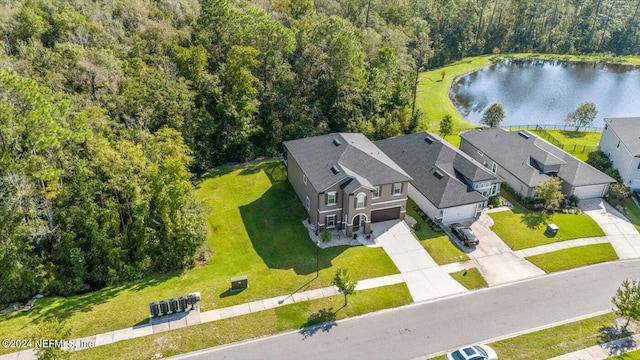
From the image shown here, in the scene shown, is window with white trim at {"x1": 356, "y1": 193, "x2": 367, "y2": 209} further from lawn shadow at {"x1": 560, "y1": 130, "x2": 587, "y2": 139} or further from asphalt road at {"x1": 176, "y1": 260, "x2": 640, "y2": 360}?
lawn shadow at {"x1": 560, "y1": 130, "x2": 587, "y2": 139}

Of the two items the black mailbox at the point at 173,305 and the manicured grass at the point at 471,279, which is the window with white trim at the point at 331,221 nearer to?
the manicured grass at the point at 471,279

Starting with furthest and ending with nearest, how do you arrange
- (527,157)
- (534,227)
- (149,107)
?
(527,157), (149,107), (534,227)

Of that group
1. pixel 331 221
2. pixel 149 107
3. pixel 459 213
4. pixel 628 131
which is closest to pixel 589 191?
pixel 628 131

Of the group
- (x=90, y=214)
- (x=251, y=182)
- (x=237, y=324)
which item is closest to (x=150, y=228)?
(x=90, y=214)

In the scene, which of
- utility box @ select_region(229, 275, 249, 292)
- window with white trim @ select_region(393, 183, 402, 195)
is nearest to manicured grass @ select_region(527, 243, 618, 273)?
window with white trim @ select_region(393, 183, 402, 195)

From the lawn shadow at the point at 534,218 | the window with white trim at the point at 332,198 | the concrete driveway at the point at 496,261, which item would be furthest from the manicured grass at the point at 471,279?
the window with white trim at the point at 332,198

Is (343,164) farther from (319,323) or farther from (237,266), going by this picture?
(319,323)
